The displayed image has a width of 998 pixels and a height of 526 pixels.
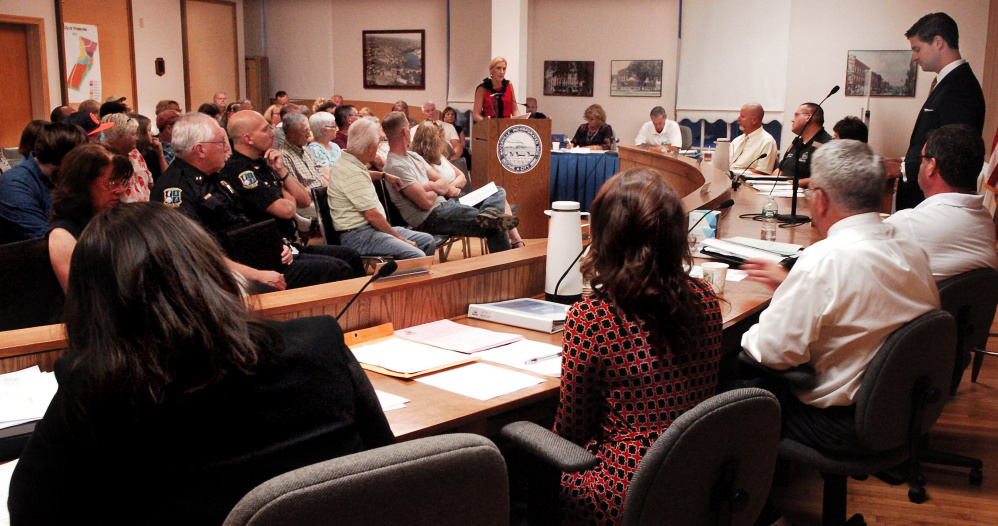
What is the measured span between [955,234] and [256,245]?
2.76 m

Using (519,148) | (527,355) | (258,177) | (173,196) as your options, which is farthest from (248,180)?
(519,148)

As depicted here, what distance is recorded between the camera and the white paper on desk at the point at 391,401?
1.77 metres

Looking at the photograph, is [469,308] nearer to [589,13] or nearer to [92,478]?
[92,478]

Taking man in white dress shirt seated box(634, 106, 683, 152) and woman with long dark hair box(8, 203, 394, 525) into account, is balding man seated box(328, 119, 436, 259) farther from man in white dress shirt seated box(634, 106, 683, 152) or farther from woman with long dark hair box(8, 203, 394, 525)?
man in white dress shirt seated box(634, 106, 683, 152)

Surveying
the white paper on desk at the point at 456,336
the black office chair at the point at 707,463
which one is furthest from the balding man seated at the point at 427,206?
the black office chair at the point at 707,463

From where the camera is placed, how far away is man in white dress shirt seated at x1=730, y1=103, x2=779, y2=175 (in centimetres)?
707

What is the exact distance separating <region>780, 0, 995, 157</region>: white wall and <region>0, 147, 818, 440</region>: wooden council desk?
26.6 ft

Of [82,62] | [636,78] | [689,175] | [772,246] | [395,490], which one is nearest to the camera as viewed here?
[395,490]

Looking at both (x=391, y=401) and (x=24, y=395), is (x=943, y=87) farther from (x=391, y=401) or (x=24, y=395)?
(x=24, y=395)

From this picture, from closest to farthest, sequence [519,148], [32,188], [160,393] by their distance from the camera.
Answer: [160,393] → [32,188] → [519,148]

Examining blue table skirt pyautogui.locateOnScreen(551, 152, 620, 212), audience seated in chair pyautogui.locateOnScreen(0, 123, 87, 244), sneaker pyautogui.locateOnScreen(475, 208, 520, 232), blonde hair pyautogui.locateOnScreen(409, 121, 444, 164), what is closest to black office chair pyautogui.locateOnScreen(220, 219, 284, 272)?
audience seated in chair pyautogui.locateOnScreen(0, 123, 87, 244)

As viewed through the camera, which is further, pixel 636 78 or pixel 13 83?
pixel 636 78

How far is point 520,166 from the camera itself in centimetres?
704

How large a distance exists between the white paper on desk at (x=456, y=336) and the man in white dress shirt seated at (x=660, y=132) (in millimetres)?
8004
